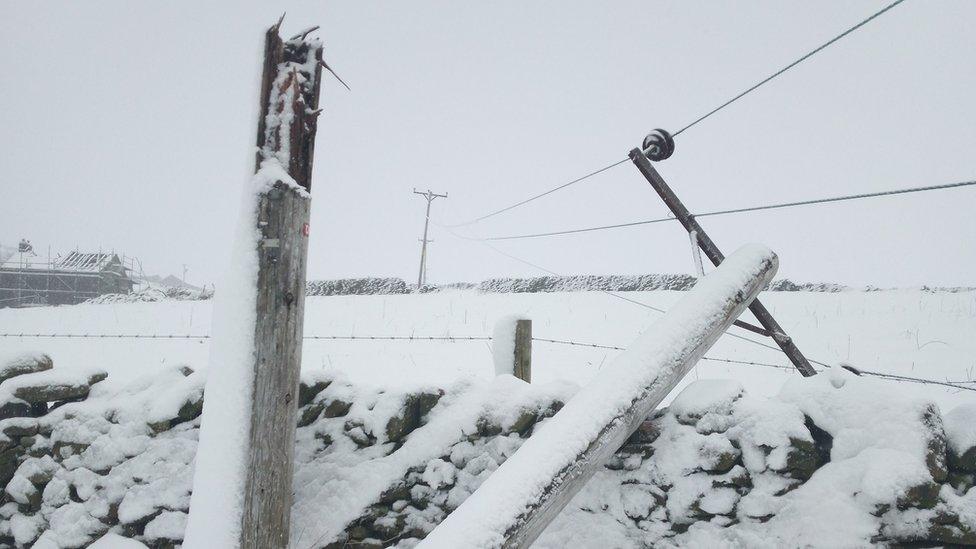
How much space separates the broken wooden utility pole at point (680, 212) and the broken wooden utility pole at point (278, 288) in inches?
88.2

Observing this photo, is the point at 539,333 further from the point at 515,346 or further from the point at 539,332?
the point at 515,346

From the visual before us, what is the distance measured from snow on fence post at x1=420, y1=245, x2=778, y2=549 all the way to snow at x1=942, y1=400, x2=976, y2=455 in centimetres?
91

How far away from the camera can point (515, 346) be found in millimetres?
3164

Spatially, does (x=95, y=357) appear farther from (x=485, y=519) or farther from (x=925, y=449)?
(x=925, y=449)

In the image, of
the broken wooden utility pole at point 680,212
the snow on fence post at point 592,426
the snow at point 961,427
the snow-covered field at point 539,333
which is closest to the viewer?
the snow on fence post at point 592,426

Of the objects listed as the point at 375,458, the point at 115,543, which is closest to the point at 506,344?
the point at 375,458

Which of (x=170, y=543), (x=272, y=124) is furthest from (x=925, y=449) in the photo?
(x=170, y=543)

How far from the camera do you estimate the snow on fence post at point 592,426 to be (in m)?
1.47

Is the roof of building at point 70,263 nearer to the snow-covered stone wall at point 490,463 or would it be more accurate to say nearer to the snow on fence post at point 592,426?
the snow-covered stone wall at point 490,463

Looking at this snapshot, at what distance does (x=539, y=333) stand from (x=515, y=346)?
6.20 m

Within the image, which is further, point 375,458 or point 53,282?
point 53,282

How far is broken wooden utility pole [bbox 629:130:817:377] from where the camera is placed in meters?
3.15

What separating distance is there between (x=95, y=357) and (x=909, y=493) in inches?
414

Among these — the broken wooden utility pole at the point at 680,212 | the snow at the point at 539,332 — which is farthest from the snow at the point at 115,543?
the broken wooden utility pole at the point at 680,212
